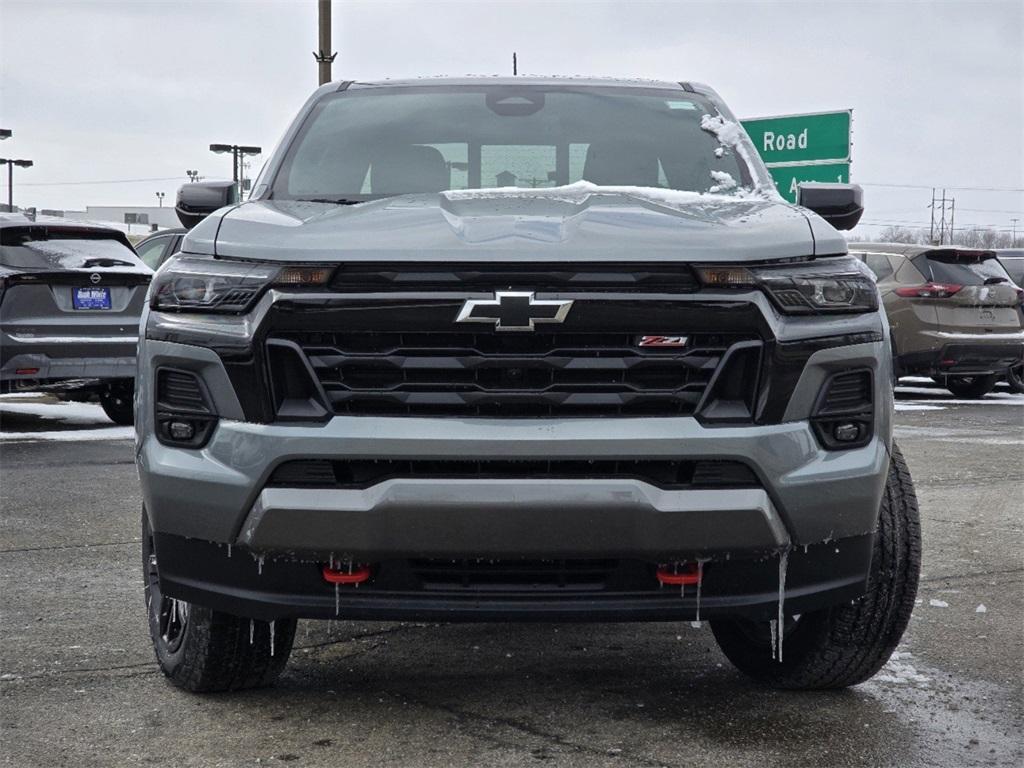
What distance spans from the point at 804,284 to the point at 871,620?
1.01 meters

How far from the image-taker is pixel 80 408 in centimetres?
1355

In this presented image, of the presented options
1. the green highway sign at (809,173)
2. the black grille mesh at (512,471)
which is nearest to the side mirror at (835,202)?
the black grille mesh at (512,471)

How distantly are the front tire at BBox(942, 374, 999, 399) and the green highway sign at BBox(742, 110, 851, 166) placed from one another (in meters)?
5.49

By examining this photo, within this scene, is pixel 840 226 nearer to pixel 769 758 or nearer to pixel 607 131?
pixel 607 131

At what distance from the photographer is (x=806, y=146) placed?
21.7 m

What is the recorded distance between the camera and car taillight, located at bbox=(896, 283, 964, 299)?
15.1 meters

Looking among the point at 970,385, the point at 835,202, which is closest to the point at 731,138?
the point at 835,202

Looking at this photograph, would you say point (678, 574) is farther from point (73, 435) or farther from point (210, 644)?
point (73, 435)

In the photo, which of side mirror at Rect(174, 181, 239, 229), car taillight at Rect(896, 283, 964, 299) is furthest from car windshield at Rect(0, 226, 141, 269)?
car taillight at Rect(896, 283, 964, 299)

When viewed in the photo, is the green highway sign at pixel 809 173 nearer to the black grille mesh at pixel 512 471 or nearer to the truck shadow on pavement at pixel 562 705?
the truck shadow on pavement at pixel 562 705

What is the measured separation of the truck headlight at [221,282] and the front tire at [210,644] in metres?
0.74

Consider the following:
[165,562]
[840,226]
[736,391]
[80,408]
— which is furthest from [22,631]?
[80,408]

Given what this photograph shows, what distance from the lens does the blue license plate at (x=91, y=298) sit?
10.6m

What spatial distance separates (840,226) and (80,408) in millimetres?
10324
